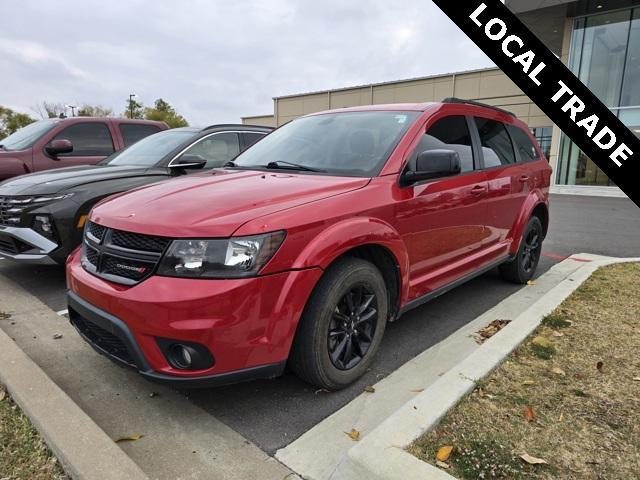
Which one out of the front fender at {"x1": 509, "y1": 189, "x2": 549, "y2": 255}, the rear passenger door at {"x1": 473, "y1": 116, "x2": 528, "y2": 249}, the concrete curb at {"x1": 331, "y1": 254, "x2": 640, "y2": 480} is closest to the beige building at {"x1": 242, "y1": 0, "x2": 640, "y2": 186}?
the front fender at {"x1": 509, "y1": 189, "x2": 549, "y2": 255}

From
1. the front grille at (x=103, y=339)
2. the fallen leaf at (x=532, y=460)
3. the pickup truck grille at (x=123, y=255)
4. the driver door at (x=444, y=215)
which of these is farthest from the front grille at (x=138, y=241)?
the fallen leaf at (x=532, y=460)

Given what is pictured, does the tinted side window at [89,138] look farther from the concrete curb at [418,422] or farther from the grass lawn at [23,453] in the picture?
the concrete curb at [418,422]

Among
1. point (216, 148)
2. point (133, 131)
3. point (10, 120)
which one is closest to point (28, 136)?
point (133, 131)

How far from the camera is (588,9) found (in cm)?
1877

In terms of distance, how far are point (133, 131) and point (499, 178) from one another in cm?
594

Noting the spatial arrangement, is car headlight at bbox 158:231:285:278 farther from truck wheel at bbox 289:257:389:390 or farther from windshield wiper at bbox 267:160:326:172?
windshield wiper at bbox 267:160:326:172

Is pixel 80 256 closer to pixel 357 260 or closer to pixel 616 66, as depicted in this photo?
pixel 357 260

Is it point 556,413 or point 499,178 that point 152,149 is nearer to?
point 499,178

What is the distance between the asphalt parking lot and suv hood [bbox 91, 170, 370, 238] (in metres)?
1.08

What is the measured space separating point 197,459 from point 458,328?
7.87 feet

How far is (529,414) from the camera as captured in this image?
244 centimetres

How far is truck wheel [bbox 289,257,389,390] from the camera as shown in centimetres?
252

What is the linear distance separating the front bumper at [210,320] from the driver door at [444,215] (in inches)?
39.5

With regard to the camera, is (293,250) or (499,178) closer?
(293,250)
